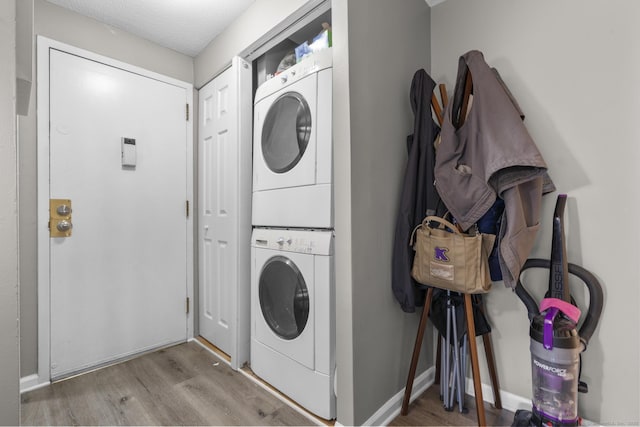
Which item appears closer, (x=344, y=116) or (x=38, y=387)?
(x=344, y=116)

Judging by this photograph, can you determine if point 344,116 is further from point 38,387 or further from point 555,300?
point 38,387

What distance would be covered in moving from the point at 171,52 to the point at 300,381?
2.50 meters

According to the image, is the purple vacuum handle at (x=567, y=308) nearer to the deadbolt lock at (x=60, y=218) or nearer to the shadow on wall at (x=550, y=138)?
the shadow on wall at (x=550, y=138)

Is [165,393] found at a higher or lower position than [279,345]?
lower

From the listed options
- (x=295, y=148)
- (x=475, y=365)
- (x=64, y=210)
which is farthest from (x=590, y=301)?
(x=64, y=210)

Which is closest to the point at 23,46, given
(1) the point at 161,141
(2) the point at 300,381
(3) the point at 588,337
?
(1) the point at 161,141

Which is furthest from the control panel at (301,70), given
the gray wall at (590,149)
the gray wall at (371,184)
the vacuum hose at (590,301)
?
the vacuum hose at (590,301)

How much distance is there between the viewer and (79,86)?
1.88 metres

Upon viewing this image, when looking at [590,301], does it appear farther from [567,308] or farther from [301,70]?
[301,70]

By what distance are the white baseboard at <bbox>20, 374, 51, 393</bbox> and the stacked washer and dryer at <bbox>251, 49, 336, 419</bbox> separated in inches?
48.6

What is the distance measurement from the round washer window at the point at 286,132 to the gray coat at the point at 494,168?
679mm

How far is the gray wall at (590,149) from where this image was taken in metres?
1.21

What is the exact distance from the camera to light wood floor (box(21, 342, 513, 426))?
145 centimetres

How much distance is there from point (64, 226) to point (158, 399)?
118cm
